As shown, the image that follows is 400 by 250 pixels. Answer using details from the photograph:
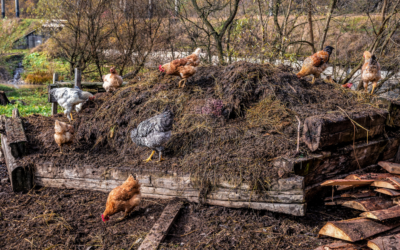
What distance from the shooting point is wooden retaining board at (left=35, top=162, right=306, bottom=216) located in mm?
3268

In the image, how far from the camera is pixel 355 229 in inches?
107

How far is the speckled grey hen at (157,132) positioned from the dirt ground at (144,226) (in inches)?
30.1

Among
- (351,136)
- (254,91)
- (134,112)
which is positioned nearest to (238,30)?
(254,91)

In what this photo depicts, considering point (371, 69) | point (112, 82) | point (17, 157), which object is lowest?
point (17, 157)

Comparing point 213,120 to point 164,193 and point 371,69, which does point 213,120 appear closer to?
point 164,193

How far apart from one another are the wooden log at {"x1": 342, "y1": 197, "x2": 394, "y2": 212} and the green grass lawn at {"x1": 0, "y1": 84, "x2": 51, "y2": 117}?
8.25 metres

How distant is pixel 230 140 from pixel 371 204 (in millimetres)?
1852

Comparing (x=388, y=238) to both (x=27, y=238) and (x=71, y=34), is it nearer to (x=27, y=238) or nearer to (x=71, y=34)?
(x=27, y=238)

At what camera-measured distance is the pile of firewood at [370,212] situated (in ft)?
8.64

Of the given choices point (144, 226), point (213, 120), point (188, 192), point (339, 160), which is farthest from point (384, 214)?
point (144, 226)

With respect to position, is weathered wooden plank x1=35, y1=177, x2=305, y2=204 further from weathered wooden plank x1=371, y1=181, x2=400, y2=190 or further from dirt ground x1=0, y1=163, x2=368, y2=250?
weathered wooden plank x1=371, y1=181, x2=400, y2=190

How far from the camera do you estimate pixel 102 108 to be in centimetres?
515

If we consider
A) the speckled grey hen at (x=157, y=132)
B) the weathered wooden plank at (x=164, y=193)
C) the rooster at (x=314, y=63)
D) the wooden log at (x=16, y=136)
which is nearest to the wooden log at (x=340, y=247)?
the weathered wooden plank at (x=164, y=193)

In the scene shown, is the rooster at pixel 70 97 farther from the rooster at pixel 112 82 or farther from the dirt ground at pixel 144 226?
the dirt ground at pixel 144 226
